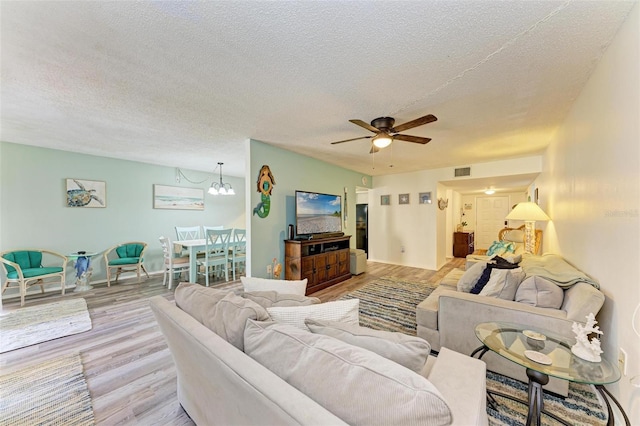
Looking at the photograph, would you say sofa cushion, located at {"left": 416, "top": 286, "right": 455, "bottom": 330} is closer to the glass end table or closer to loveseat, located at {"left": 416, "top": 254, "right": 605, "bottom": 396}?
loveseat, located at {"left": 416, "top": 254, "right": 605, "bottom": 396}

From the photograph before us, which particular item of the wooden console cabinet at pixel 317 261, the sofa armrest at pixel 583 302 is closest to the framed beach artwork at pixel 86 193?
the wooden console cabinet at pixel 317 261

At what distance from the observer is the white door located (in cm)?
822

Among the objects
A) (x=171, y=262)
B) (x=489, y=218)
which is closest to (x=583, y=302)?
(x=171, y=262)

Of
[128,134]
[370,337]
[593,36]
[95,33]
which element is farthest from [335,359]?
[128,134]

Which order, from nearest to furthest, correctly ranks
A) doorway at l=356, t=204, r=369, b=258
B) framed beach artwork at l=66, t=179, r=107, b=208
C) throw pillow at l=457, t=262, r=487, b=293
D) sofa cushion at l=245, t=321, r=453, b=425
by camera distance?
sofa cushion at l=245, t=321, r=453, b=425 < throw pillow at l=457, t=262, r=487, b=293 < framed beach artwork at l=66, t=179, r=107, b=208 < doorway at l=356, t=204, r=369, b=258

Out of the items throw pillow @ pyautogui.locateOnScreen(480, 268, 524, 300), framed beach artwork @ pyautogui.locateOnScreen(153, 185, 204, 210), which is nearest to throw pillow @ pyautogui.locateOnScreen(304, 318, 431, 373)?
throw pillow @ pyautogui.locateOnScreen(480, 268, 524, 300)

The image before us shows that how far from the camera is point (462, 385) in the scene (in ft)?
2.93

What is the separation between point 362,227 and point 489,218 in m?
4.85

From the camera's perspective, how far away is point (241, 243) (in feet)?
16.6

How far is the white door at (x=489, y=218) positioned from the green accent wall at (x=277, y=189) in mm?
6557

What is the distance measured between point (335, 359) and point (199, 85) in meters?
2.35

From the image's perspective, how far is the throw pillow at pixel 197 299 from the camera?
1304 mm

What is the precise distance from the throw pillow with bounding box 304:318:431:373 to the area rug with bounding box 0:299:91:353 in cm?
327

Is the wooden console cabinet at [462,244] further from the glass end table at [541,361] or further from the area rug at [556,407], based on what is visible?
the glass end table at [541,361]
